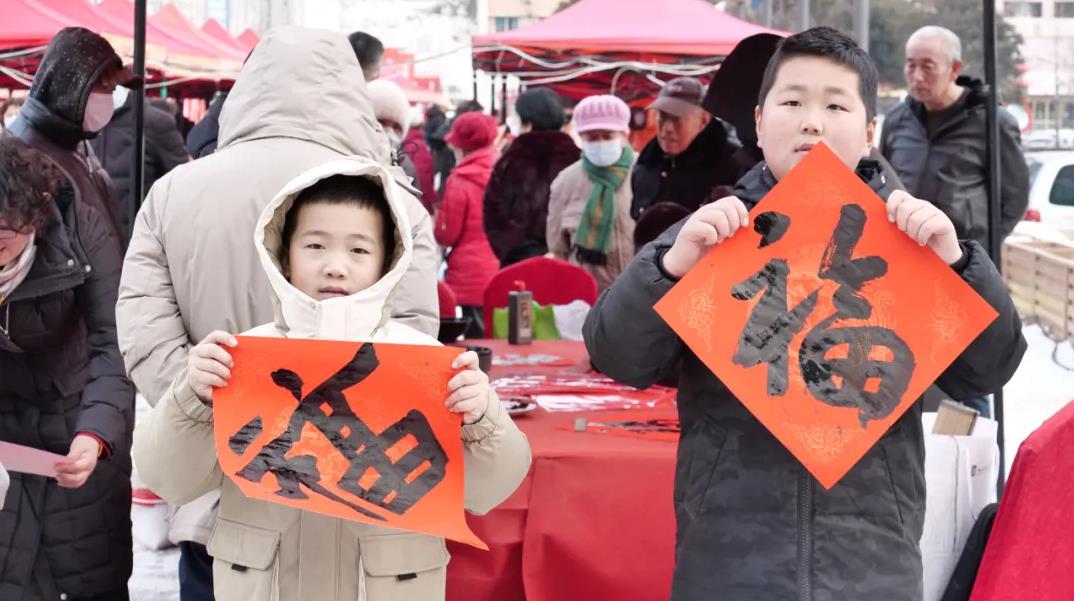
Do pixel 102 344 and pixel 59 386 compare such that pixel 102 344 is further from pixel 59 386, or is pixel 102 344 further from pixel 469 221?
pixel 469 221

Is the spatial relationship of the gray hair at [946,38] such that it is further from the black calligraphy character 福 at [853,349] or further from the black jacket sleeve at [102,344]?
the black calligraphy character 福 at [853,349]

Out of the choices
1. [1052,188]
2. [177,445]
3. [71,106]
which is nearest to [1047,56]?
[1052,188]

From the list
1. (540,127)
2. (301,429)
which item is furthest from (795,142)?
(540,127)

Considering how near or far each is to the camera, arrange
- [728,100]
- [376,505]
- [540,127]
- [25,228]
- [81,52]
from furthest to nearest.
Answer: [540,127], [728,100], [81,52], [25,228], [376,505]

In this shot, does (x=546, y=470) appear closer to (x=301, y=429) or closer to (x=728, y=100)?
(x=301, y=429)

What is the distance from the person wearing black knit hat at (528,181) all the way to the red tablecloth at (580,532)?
3717 millimetres

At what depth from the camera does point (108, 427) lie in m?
2.85

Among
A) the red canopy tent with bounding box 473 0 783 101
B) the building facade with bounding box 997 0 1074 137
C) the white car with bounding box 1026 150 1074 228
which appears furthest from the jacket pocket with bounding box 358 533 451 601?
the building facade with bounding box 997 0 1074 137

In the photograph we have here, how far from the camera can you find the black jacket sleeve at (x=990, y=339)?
1.84 m

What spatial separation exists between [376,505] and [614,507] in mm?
1036

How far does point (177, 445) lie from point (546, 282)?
10.9 ft

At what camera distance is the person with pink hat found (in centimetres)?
600

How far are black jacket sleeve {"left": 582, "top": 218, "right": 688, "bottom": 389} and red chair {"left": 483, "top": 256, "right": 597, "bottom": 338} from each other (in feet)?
10.3

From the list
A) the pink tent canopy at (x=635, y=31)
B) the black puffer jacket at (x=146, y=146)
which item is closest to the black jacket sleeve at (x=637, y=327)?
the black puffer jacket at (x=146, y=146)
